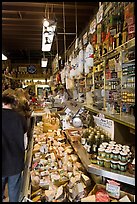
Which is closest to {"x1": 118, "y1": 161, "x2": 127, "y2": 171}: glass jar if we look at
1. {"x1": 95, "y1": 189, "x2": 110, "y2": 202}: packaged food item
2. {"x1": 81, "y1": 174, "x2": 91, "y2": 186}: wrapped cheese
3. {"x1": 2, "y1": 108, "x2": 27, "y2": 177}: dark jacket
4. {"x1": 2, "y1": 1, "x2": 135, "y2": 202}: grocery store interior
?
{"x1": 2, "y1": 1, "x2": 135, "y2": 202}: grocery store interior

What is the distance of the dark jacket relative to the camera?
261cm

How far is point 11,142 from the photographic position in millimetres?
2627

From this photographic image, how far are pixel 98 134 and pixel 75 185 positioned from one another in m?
0.60

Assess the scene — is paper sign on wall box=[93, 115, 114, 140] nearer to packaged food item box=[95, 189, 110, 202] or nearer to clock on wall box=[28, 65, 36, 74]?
packaged food item box=[95, 189, 110, 202]

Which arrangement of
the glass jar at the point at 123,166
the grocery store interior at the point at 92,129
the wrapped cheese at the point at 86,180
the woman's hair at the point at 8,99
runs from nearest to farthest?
the glass jar at the point at 123,166 → the grocery store interior at the point at 92,129 → the wrapped cheese at the point at 86,180 → the woman's hair at the point at 8,99

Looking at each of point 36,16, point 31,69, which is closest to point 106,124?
point 36,16

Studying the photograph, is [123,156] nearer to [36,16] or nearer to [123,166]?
[123,166]

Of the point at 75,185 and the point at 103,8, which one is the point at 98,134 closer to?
the point at 75,185

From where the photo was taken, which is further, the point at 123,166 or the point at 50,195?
the point at 50,195

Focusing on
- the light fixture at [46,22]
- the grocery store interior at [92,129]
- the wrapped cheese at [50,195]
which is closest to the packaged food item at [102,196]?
the grocery store interior at [92,129]

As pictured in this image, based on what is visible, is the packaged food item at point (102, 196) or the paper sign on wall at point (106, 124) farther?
the paper sign on wall at point (106, 124)

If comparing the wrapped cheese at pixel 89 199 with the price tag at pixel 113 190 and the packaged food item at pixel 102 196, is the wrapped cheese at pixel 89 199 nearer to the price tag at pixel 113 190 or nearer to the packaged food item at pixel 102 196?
the packaged food item at pixel 102 196

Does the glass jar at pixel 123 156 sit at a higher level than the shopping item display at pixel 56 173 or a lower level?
higher

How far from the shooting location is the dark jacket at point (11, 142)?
2605 millimetres
